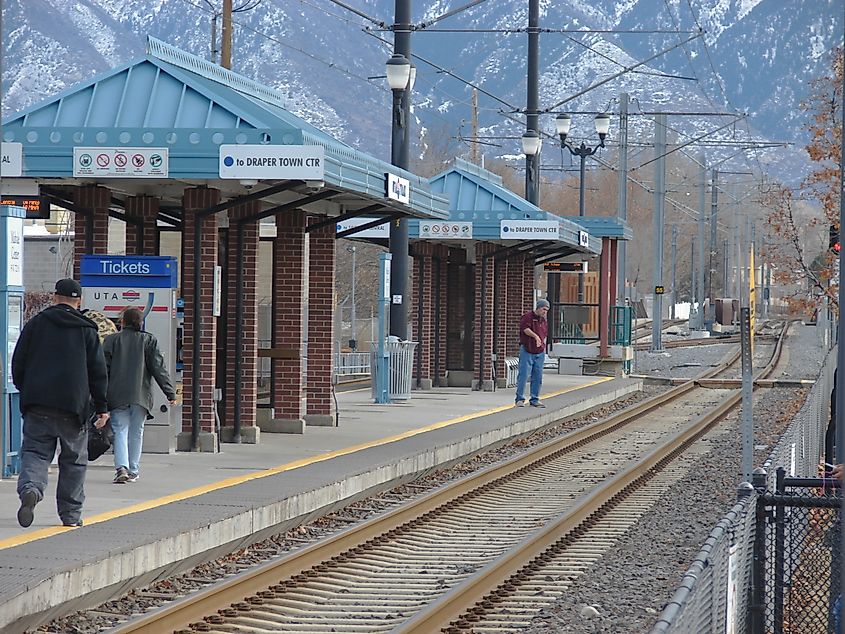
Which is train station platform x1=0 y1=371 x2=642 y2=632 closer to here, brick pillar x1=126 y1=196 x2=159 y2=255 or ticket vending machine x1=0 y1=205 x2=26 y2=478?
ticket vending machine x1=0 y1=205 x2=26 y2=478

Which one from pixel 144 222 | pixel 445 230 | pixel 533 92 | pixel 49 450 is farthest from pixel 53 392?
pixel 533 92

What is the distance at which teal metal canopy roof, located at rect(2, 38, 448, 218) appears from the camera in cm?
1616

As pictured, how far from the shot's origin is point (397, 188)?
64.9ft

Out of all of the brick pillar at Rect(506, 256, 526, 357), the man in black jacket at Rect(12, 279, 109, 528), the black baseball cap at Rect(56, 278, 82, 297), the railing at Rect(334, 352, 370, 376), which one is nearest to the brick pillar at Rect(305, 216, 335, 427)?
the black baseball cap at Rect(56, 278, 82, 297)

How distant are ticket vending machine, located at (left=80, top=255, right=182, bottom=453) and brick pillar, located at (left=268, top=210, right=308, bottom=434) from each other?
3794 mm

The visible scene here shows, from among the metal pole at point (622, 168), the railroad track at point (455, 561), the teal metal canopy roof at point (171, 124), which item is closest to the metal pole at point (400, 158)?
the teal metal canopy roof at point (171, 124)

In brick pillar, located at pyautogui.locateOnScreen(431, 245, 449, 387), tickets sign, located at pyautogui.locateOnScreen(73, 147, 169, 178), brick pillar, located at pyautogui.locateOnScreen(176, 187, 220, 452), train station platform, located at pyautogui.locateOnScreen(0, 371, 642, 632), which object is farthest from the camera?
brick pillar, located at pyautogui.locateOnScreen(431, 245, 449, 387)

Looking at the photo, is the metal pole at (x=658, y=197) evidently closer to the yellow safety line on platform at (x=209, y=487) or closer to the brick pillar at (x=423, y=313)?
the brick pillar at (x=423, y=313)

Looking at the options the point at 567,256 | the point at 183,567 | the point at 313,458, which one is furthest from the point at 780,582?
the point at 567,256

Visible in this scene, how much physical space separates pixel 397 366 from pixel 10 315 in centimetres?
1309

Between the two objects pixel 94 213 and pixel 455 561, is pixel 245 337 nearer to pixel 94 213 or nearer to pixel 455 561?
pixel 94 213

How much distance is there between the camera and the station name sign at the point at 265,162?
16.0 metres

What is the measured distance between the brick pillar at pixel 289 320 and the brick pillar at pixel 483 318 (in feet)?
35.1

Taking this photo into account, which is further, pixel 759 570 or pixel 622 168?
pixel 622 168
